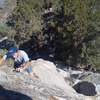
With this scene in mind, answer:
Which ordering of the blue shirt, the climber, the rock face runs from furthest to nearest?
the blue shirt
the climber
the rock face

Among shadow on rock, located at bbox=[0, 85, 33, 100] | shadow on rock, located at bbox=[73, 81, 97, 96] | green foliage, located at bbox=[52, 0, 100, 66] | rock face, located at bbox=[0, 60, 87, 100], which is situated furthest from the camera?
green foliage, located at bbox=[52, 0, 100, 66]

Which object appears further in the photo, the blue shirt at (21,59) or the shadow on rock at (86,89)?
the shadow on rock at (86,89)

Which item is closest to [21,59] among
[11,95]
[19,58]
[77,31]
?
[19,58]

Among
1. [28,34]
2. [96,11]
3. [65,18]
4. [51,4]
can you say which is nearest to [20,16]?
[28,34]

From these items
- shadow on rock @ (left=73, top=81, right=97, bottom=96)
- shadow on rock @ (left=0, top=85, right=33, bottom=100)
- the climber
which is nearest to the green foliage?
shadow on rock @ (left=73, top=81, right=97, bottom=96)

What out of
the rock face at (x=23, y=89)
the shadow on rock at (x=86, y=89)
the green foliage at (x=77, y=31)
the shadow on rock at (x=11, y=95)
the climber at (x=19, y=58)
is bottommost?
the shadow on rock at (x=11, y=95)

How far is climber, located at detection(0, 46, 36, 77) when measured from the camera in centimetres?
1000

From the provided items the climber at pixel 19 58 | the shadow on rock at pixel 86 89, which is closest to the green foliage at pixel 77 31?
the shadow on rock at pixel 86 89

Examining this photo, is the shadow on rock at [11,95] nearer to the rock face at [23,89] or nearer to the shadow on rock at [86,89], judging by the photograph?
the rock face at [23,89]

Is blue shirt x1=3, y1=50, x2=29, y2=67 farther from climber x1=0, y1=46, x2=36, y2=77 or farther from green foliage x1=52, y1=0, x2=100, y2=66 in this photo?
green foliage x1=52, y1=0, x2=100, y2=66

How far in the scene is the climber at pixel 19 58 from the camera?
10003 millimetres

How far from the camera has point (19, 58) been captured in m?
10.5

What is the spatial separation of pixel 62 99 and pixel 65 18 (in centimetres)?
2224

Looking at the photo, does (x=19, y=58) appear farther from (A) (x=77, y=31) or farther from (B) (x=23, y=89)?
(A) (x=77, y=31)
